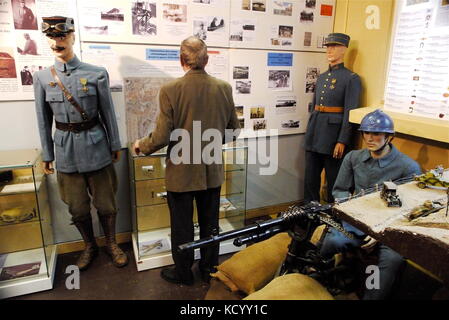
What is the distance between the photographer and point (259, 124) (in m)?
3.39

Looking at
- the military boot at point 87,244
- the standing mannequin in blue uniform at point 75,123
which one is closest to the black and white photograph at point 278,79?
the standing mannequin in blue uniform at point 75,123

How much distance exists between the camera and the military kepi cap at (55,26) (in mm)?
2148

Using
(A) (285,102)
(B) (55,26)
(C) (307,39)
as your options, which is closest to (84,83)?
(B) (55,26)

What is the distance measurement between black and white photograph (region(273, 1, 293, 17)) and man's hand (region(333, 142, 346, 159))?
4.38 feet

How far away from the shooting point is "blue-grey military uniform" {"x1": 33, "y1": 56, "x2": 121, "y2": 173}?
90.5 inches

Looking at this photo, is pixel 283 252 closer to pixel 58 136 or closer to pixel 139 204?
pixel 139 204

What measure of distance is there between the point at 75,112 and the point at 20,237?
3.88 ft

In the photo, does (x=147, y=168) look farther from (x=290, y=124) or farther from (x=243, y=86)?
(x=290, y=124)

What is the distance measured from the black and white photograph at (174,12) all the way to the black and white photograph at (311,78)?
4.62 ft

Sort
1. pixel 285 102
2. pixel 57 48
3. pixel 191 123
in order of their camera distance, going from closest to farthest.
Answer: pixel 191 123 < pixel 57 48 < pixel 285 102

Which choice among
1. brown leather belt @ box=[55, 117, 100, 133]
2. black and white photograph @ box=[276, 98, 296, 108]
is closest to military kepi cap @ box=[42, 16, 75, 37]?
brown leather belt @ box=[55, 117, 100, 133]

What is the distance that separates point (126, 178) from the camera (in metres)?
3.00

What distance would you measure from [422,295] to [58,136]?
2.42 m
